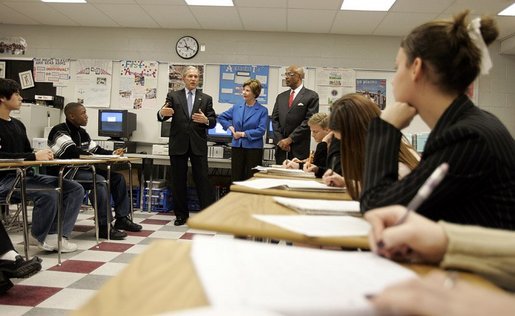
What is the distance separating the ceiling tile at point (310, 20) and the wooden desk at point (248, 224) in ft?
14.2

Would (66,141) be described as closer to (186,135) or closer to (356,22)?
(186,135)

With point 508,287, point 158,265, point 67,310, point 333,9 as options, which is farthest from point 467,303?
point 333,9

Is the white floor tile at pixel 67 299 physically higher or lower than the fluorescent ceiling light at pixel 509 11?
lower

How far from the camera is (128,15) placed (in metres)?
5.39

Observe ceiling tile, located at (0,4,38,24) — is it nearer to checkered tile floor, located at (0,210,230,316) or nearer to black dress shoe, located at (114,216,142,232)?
checkered tile floor, located at (0,210,230,316)

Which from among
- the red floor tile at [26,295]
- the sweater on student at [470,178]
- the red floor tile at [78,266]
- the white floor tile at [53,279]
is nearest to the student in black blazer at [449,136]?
the sweater on student at [470,178]

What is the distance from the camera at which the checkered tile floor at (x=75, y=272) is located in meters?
2.00

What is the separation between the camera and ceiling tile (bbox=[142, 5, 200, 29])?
5.06 metres

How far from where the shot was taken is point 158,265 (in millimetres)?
553

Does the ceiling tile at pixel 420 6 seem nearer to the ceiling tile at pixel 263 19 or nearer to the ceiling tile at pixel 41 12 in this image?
the ceiling tile at pixel 263 19

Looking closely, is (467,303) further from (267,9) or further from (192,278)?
(267,9)

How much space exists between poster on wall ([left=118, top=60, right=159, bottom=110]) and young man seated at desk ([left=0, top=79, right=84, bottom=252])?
110 inches

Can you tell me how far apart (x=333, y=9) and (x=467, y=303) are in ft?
15.9

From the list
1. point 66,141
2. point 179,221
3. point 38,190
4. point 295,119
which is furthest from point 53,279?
point 295,119
